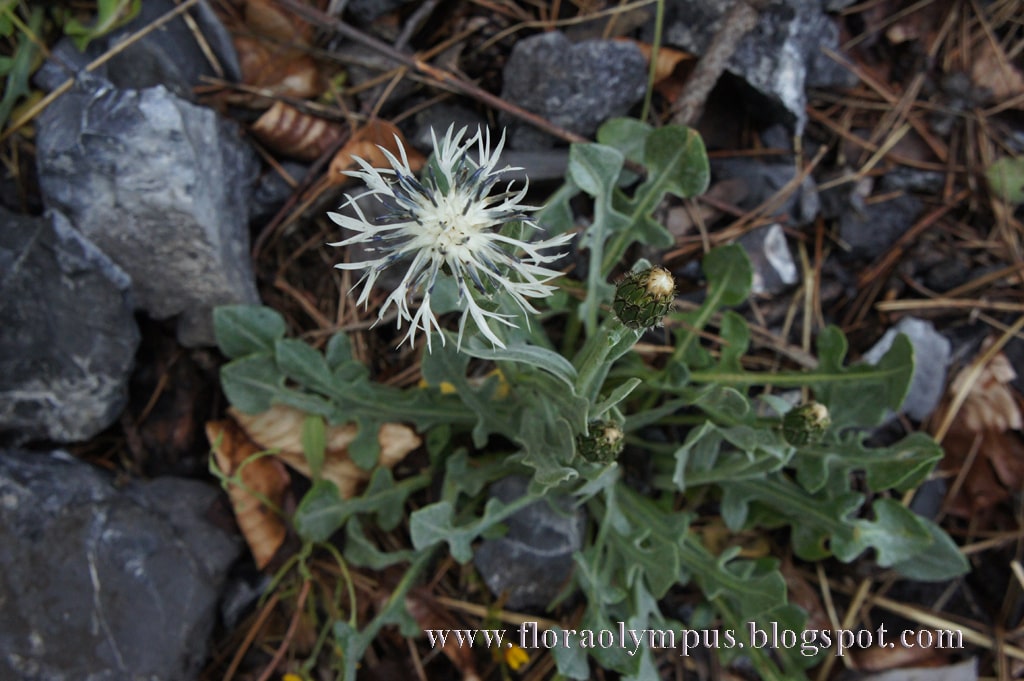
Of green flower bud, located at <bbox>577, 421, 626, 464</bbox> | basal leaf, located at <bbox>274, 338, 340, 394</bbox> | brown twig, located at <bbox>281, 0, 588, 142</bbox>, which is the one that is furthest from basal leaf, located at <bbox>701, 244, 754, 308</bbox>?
basal leaf, located at <bbox>274, 338, 340, 394</bbox>

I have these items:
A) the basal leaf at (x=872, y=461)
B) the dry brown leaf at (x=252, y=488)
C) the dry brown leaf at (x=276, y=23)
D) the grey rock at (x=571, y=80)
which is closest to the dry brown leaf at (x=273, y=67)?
the dry brown leaf at (x=276, y=23)

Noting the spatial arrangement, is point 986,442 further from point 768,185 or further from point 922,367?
point 768,185

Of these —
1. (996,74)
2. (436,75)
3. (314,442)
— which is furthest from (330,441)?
(996,74)

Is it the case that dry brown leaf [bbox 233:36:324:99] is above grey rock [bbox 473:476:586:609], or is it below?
above

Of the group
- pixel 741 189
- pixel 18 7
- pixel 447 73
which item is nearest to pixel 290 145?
pixel 447 73

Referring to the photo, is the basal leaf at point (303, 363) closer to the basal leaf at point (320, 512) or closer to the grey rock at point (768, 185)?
the basal leaf at point (320, 512)

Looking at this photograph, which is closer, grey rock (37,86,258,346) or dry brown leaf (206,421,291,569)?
grey rock (37,86,258,346)

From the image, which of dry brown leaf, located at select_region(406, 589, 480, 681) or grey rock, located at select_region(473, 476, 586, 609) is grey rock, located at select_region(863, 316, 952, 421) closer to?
grey rock, located at select_region(473, 476, 586, 609)

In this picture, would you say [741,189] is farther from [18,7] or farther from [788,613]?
[18,7]
